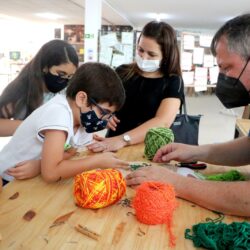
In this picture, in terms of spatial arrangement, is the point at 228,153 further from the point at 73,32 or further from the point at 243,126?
the point at 73,32

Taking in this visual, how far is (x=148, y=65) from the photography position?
1792 mm

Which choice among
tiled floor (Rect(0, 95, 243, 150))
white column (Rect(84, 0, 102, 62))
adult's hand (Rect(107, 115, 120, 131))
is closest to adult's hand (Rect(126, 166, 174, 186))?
adult's hand (Rect(107, 115, 120, 131))

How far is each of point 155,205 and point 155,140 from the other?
0.54 metres

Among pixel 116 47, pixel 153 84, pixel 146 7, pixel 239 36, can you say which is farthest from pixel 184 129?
pixel 146 7

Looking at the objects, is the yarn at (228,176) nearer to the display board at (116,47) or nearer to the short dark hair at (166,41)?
the short dark hair at (166,41)

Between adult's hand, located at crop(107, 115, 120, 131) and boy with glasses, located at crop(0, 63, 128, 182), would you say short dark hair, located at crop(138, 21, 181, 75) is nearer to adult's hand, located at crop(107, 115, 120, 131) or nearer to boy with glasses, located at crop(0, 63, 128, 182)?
adult's hand, located at crop(107, 115, 120, 131)

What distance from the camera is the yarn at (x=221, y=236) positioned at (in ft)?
2.31

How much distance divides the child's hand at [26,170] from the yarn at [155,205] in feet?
1.40

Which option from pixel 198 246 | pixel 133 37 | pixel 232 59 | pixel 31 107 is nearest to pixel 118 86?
pixel 232 59

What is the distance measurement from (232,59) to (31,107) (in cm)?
103

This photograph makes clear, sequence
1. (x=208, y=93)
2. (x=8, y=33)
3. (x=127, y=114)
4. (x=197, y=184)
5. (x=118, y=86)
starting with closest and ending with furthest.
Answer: (x=197, y=184) < (x=118, y=86) < (x=127, y=114) < (x=208, y=93) < (x=8, y=33)

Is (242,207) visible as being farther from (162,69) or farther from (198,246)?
(162,69)

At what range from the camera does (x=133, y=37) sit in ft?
16.9

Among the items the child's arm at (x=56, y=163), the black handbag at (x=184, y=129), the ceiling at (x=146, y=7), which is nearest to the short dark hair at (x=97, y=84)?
the child's arm at (x=56, y=163)
